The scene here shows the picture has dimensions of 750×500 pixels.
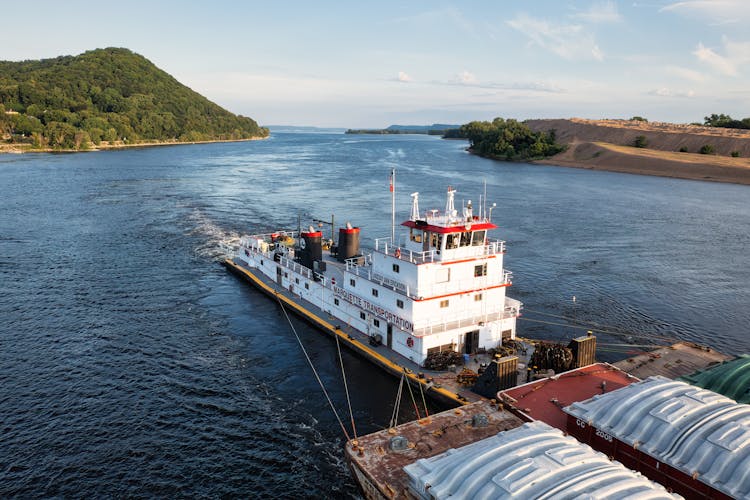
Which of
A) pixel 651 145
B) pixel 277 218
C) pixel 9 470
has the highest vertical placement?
pixel 651 145

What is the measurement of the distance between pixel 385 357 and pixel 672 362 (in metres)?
14.6

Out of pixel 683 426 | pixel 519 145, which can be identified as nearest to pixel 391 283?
pixel 683 426

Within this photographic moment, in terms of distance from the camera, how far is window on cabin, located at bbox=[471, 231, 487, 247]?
27.1 metres

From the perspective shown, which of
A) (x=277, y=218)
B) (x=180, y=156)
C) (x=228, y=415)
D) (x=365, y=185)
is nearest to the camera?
(x=228, y=415)

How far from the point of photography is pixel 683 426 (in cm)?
1562

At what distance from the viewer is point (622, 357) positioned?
98.3 ft

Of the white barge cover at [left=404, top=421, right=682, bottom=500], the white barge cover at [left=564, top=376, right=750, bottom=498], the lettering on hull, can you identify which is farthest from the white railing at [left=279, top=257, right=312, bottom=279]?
the white barge cover at [left=404, top=421, right=682, bottom=500]

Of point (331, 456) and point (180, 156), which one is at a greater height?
point (180, 156)

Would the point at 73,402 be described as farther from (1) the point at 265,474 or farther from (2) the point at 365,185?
(2) the point at 365,185

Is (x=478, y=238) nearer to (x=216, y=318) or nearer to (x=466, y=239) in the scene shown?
(x=466, y=239)

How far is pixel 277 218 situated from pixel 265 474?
4919 centimetres

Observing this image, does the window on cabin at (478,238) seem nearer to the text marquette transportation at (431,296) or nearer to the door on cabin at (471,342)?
the text marquette transportation at (431,296)

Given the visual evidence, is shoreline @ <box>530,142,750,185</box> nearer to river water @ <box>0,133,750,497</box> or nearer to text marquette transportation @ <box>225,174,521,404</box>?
river water @ <box>0,133,750,497</box>

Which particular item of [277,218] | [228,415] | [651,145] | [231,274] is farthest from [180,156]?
[228,415]
